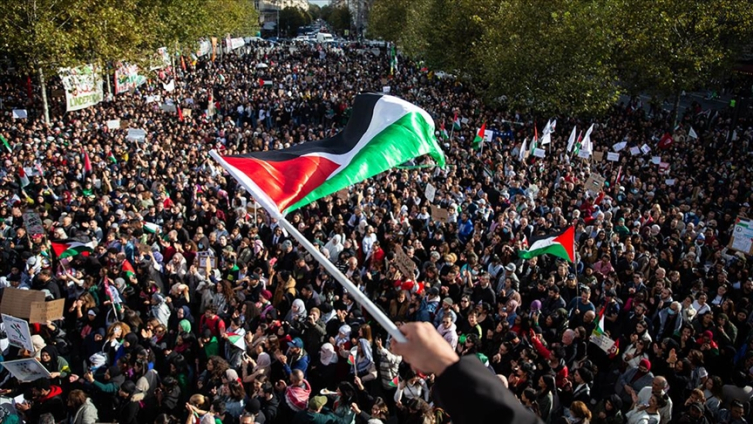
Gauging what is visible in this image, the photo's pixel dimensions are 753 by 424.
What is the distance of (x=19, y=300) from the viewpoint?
7973mm

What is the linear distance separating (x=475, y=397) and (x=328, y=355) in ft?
19.3

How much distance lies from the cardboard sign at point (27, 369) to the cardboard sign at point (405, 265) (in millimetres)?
5337

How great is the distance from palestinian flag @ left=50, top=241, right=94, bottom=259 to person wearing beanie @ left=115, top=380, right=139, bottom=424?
409cm

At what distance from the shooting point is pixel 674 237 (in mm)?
12273

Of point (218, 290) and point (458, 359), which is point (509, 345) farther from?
point (458, 359)

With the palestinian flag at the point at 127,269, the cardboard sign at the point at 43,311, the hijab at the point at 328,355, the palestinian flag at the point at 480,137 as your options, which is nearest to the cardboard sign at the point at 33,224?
the palestinian flag at the point at 127,269

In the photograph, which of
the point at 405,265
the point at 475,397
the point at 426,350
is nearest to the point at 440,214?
the point at 405,265

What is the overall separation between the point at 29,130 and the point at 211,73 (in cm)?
2329

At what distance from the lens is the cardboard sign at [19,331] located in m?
7.19

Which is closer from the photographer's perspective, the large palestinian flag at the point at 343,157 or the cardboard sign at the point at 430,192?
the large palestinian flag at the point at 343,157

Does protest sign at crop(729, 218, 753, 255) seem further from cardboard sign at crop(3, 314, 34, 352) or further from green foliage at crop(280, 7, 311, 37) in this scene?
green foliage at crop(280, 7, 311, 37)

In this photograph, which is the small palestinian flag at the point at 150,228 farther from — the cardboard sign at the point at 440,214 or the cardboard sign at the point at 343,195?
the cardboard sign at the point at 440,214

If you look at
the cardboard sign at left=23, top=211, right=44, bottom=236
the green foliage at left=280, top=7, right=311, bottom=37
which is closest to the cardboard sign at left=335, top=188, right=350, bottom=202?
the cardboard sign at left=23, top=211, right=44, bottom=236

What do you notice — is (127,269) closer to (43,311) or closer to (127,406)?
(43,311)
